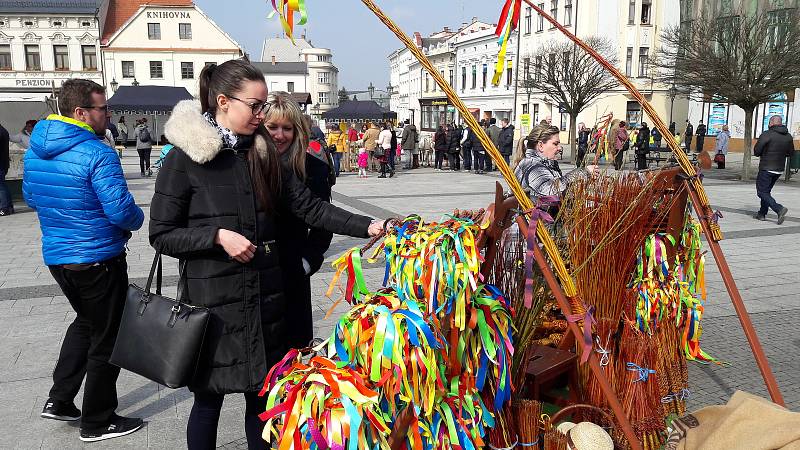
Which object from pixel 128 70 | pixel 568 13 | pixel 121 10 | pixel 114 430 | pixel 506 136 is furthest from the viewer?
pixel 121 10

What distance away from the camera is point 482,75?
50188 mm

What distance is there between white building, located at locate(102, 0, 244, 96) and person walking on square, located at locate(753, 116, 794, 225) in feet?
133

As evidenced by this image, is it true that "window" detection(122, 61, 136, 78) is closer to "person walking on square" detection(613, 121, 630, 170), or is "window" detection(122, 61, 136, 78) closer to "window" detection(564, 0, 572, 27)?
"window" detection(564, 0, 572, 27)

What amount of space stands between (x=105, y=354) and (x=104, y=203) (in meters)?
0.77

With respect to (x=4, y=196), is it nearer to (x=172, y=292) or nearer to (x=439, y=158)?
(x=172, y=292)

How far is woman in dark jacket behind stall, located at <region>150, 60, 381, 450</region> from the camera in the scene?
6.98 feet

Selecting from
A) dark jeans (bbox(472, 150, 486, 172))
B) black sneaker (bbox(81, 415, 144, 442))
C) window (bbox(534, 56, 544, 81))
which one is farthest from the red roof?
black sneaker (bbox(81, 415, 144, 442))

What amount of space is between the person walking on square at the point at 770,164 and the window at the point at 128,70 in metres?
44.0

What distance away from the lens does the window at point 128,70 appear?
1740 inches

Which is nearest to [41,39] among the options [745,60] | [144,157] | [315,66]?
[144,157]

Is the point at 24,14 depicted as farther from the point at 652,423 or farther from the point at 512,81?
the point at 652,423

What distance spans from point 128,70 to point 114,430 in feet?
154

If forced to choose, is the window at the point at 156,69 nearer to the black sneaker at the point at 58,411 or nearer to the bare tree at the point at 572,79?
the bare tree at the point at 572,79

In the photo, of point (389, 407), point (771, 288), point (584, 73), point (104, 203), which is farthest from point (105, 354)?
point (584, 73)
